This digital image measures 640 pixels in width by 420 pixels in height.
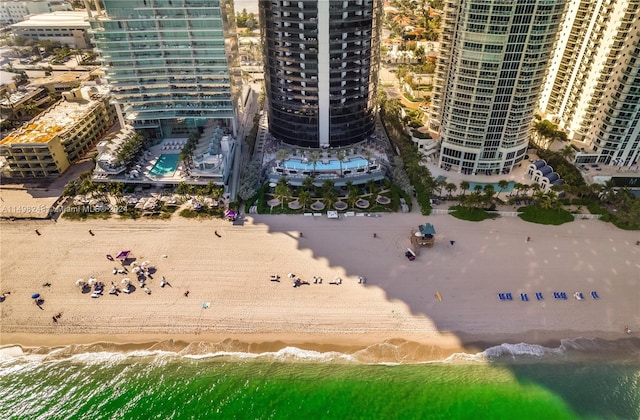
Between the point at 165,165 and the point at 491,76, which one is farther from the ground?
the point at 491,76

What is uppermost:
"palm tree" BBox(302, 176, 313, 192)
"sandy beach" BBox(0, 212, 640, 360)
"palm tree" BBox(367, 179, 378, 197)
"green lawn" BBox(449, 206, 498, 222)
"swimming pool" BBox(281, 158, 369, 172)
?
"swimming pool" BBox(281, 158, 369, 172)

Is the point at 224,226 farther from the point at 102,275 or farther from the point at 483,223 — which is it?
the point at 483,223

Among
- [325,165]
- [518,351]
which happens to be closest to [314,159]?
[325,165]

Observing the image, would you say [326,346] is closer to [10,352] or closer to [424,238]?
[424,238]

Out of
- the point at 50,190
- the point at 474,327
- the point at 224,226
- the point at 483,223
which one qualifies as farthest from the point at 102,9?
the point at 474,327

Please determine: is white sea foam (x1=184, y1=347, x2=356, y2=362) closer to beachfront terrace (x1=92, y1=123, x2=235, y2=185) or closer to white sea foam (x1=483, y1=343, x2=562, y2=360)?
white sea foam (x1=483, y1=343, x2=562, y2=360)

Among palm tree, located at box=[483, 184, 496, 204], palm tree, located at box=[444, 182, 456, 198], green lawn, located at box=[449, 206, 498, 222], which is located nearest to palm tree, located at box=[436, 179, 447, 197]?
palm tree, located at box=[444, 182, 456, 198]
